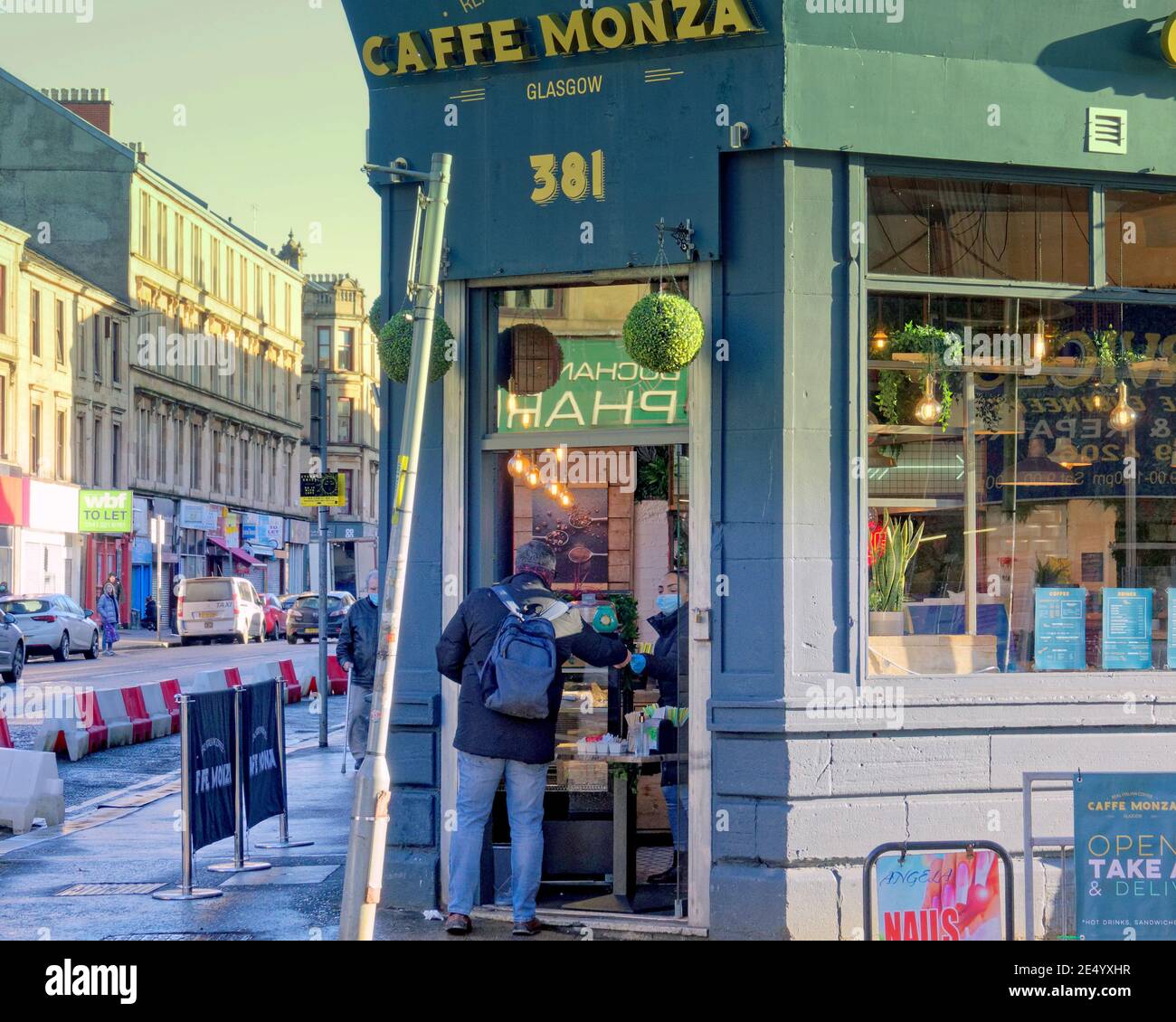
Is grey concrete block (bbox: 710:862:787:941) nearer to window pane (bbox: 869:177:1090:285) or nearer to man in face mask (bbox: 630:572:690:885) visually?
man in face mask (bbox: 630:572:690:885)

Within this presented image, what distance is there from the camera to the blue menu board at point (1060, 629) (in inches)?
382

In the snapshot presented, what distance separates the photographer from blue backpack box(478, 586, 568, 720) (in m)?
8.88

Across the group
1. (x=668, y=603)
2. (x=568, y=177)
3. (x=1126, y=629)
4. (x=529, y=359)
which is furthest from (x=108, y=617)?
(x=1126, y=629)

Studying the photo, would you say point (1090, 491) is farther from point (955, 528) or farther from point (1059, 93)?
point (1059, 93)

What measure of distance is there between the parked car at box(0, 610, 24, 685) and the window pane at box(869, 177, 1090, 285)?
906 inches

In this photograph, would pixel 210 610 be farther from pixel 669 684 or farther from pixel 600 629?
pixel 669 684

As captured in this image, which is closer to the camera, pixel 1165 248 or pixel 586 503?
pixel 1165 248

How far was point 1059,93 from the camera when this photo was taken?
9.52 m

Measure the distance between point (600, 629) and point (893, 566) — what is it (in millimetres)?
1824

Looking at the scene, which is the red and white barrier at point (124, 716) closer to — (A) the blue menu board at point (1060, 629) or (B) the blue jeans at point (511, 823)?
(B) the blue jeans at point (511, 823)
